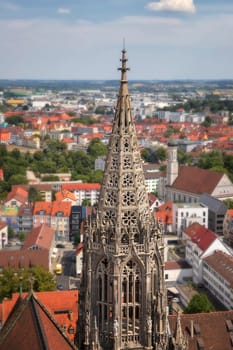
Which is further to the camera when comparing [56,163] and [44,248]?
[56,163]

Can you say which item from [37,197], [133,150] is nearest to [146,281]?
[133,150]

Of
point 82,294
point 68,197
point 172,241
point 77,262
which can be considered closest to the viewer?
point 82,294

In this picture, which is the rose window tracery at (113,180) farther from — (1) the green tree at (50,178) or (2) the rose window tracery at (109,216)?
(1) the green tree at (50,178)

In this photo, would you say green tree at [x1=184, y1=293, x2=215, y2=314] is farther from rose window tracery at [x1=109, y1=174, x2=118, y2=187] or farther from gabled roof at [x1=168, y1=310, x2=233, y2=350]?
rose window tracery at [x1=109, y1=174, x2=118, y2=187]

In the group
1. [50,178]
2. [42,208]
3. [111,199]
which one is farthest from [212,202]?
[111,199]

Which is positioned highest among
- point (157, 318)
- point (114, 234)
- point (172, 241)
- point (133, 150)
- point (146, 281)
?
point (133, 150)

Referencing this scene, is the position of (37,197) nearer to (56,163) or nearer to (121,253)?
(56,163)

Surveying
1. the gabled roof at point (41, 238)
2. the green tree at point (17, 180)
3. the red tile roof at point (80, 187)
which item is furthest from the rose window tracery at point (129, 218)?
the green tree at point (17, 180)
